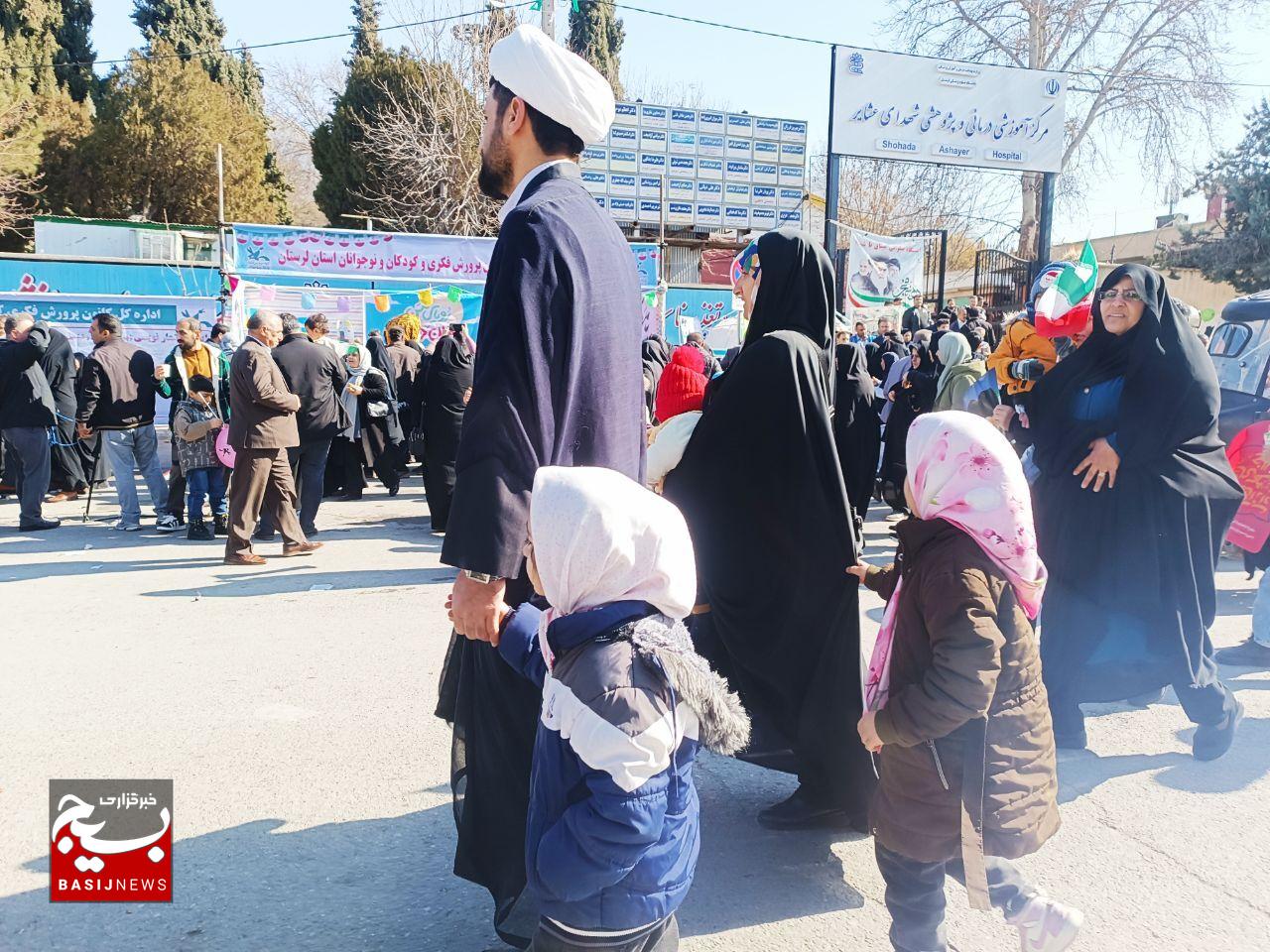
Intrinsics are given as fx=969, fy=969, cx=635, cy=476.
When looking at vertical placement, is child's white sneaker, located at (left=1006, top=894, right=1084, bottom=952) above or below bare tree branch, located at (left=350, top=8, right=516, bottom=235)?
below

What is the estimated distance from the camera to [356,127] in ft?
81.8

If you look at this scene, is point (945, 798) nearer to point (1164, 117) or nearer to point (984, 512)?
point (984, 512)

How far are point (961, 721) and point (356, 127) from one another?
85.0 ft

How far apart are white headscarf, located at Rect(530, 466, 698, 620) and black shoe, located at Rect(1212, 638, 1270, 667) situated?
396 centimetres

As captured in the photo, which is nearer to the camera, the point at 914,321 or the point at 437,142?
the point at 914,321

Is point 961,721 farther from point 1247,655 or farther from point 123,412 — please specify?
point 123,412

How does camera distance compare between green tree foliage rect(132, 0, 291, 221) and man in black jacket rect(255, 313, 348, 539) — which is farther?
green tree foliage rect(132, 0, 291, 221)

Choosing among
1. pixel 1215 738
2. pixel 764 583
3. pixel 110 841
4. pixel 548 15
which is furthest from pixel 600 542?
pixel 548 15

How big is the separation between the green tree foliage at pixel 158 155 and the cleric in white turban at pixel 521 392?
2366cm

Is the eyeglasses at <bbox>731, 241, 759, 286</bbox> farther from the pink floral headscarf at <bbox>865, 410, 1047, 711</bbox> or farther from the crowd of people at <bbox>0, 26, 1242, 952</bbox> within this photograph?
the pink floral headscarf at <bbox>865, 410, 1047, 711</bbox>

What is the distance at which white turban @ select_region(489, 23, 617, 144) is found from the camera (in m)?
2.21

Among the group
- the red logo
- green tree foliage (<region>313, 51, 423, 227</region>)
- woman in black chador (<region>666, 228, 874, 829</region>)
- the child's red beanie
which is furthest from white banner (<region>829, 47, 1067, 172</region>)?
the red logo

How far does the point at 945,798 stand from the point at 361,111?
25.7 m

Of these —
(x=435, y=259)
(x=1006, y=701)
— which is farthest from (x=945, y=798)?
(x=435, y=259)
